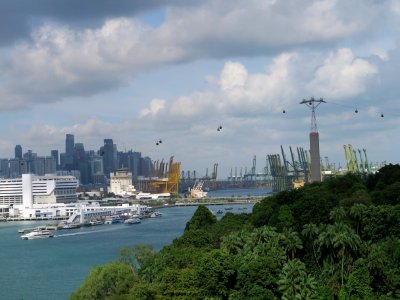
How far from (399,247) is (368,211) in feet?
8.25

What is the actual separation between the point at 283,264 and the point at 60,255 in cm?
1756

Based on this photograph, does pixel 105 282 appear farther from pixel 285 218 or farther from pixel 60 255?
pixel 60 255

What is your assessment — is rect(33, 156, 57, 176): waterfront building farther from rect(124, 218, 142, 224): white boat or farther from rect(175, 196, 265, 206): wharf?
rect(124, 218, 142, 224): white boat

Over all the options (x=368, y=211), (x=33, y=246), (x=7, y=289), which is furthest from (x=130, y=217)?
(x=368, y=211)

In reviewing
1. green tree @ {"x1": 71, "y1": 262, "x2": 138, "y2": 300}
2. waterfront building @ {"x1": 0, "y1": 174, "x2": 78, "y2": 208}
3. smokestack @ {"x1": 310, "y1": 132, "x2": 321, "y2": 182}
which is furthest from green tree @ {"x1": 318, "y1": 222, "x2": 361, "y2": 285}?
waterfront building @ {"x1": 0, "y1": 174, "x2": 78, "y2": 208}

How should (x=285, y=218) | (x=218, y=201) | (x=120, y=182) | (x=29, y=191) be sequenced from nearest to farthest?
(x=285, y=218) → (x=29, y=191) → (x=218, y=201) → (x=120, y=182)

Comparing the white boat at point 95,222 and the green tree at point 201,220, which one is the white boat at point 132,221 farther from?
the green tree at point 201,220

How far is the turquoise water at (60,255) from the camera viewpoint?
72.0 ft

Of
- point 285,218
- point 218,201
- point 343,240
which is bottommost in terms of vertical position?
point 343,240

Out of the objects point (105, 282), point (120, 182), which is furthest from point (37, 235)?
point (120, 182)

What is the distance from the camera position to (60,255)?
30.7 m

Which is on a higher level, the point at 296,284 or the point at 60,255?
the point at 296,284

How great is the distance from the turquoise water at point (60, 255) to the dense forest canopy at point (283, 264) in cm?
458

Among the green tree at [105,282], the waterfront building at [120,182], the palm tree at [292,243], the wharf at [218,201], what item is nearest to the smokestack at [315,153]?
the palm tree at [292,243]
